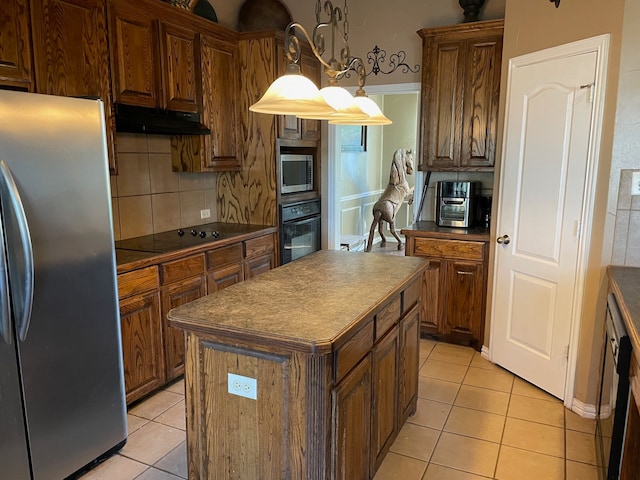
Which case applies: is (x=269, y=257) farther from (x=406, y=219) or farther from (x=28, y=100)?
(x=406, y=219)

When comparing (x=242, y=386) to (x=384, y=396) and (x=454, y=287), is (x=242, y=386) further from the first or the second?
(x=454, y=287)

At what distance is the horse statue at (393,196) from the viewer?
680 cm

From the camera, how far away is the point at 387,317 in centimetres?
211

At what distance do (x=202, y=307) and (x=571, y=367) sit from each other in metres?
2.24

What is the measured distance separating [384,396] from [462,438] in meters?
0.71

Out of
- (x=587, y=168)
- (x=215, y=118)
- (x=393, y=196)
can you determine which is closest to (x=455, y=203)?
(x=587, y=168)

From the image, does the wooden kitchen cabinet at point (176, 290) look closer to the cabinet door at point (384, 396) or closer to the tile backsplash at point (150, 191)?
the tile backsplash at point (150, 191)

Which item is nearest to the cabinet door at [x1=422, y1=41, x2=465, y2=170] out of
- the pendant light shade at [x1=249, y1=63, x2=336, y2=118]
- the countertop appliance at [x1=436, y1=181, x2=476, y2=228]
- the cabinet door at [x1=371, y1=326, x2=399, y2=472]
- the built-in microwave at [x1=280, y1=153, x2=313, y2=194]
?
the countertop appliance at [x1=436, y1=181, x2=476, y2=228]

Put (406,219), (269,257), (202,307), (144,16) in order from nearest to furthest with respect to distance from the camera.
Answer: (202,307)
(144,16)
(269,257)
(406,219)

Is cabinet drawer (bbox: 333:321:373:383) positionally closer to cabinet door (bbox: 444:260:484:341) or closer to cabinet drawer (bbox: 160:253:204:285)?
cabinet drawer (bbox: 160:253:204:285)

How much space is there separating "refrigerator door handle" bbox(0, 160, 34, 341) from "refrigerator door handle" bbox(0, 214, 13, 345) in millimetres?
40

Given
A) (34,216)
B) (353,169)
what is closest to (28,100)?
(34,216)

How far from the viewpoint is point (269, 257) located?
13.0 ft

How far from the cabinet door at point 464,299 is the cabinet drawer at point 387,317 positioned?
1547 millimetres
